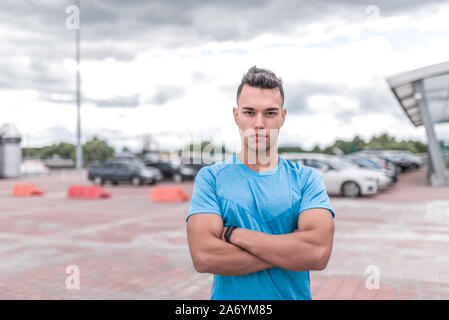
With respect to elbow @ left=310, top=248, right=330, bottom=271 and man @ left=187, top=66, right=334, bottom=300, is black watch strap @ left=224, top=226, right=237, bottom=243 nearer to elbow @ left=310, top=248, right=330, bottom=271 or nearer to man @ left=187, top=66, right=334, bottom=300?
man @ left=187, top=66, right=334, bottom=300

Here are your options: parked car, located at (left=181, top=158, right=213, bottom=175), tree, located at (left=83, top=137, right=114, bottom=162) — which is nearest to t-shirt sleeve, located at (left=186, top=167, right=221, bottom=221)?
parked car, located at (left=181, top=158, right=213, bottom=175)

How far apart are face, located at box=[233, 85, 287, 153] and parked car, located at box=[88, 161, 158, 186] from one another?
23213mm

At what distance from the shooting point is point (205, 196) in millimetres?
2000

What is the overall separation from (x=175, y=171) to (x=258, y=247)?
84.0 feet

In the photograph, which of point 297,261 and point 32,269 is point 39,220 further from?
point 297,261

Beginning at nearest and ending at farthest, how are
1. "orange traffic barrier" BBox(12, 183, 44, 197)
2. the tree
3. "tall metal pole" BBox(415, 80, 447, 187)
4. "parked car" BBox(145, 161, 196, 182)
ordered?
"orange traffic barrier" BBox(12, 183, 44, 197)
"tall metal pole" BBox(415, 80, 447, 187)
"parked car" BBox(145, 161, 196, 182)
the tree

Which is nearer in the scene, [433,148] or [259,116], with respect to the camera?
[259,116]

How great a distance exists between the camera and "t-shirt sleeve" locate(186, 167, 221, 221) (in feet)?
6.51

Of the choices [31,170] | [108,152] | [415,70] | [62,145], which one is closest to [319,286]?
[415,70]

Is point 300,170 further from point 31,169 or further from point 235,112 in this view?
point 31,169

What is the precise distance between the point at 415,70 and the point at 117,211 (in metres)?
12.8

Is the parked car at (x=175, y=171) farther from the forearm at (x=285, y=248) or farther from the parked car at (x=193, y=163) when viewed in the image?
the forearm at (x=285, y=248)

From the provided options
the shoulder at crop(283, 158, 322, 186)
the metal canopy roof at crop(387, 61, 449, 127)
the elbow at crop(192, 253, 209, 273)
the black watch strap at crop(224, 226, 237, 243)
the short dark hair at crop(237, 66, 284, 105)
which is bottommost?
the elbow at crop(192, 253, 209, 273)

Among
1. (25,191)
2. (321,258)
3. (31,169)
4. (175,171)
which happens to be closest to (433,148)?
(175,171)
